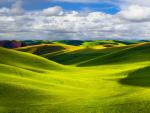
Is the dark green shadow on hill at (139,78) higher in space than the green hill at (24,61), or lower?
lower

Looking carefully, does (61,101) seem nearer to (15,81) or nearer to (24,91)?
(24,91)

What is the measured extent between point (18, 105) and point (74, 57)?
449ft

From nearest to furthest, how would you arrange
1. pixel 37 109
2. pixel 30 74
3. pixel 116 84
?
pixel 37 109 → pixel 116 84 → pixel 30 74

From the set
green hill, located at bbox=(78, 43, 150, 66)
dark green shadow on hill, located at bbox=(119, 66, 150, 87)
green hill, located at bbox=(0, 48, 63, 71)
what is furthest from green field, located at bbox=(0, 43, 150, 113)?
green hill, located at bbox=(78, 43, 150, 66)

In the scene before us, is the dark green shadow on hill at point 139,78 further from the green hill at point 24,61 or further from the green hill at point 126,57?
the green hill at point 126,57

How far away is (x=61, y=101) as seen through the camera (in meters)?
51.1

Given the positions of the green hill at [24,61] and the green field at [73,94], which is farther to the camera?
the green hill at [24,61]

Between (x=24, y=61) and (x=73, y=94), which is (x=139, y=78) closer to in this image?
(x=73, y=94)

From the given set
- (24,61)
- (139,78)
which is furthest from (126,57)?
(139,78)

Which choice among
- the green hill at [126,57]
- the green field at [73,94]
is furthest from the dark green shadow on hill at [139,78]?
the green hill at [126,57]

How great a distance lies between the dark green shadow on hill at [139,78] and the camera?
229 feet

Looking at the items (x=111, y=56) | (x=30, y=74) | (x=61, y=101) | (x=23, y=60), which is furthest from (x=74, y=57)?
(x=61, y=101)

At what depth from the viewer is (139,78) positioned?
3061 inches

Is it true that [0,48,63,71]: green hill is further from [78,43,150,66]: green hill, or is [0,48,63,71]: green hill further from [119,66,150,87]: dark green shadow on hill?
[119,66,150,87]: dark green shadow on hill
